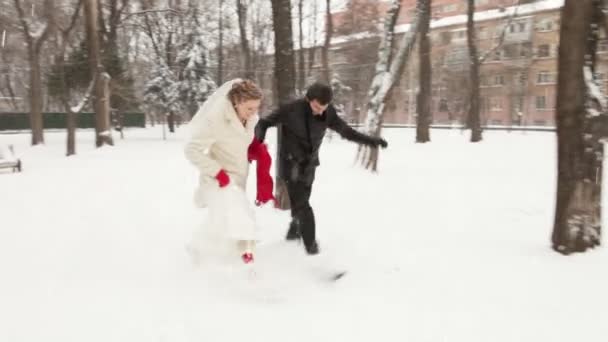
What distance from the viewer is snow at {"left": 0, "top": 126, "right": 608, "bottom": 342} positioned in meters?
3.27

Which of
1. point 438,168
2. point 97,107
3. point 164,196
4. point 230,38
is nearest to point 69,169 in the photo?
point 164,196

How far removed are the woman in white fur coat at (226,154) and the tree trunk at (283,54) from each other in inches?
99.1

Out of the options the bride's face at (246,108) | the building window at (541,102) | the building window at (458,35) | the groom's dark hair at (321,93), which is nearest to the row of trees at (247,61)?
the groom's dark hair at (321,93)

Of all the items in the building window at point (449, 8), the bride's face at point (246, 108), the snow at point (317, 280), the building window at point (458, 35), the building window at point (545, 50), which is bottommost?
the snow at point (317, 280)

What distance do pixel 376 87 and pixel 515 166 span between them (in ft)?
13.5

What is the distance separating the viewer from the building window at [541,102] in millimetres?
59469

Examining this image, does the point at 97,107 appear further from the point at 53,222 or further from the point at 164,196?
the point at 53,222

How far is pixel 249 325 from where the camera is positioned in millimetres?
→ 3348

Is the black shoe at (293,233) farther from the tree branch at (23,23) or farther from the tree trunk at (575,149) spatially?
the tree branch at (23,23)

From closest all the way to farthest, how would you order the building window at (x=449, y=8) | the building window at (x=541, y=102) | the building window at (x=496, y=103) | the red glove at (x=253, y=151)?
the red glove at (x=253, y=151) < the building window at (x=541, y=102) < the building window at (x=496, y=103) < the building window at (x=449, y=8)

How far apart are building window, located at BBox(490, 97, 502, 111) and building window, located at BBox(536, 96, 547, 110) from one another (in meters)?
4.37

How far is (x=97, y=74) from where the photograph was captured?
18.0m

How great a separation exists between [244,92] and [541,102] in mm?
64161

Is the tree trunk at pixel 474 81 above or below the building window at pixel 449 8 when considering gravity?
below
